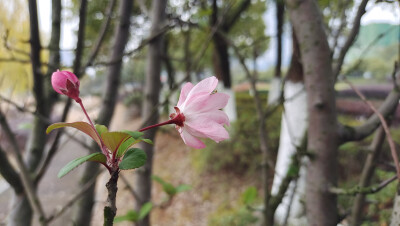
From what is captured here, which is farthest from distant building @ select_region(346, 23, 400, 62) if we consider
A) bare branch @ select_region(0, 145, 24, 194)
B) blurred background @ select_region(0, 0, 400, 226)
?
bare branch @ select_region(0, 145, 24, 194)

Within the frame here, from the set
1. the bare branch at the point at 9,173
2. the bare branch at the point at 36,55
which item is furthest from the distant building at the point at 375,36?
the bare branch at the point at 9,173

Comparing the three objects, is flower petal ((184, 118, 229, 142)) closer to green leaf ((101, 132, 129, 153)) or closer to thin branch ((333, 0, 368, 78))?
green leaf ((101, 132, 129, 153))

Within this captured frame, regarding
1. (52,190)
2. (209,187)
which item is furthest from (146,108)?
(52,190)

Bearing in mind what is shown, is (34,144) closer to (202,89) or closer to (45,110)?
(45,110)

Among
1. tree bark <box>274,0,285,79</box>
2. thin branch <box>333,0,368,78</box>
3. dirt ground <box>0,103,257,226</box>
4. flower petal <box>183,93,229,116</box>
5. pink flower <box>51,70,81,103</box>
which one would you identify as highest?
pink flower <box>51,70,81,103</box>

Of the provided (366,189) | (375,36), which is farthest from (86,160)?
(375,36)

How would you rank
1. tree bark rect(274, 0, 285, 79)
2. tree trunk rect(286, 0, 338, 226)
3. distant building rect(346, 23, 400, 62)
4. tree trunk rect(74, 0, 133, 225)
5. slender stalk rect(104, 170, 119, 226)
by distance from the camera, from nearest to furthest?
slender stalk rect(104, 170, 119, 226), tree trunk rect(286, 0, 338, 226), distant building rect(346, 23, 400, 62), tree trunk rect(74, 0, 133, 225), tree bark rect(274, 0, 285, 79)
